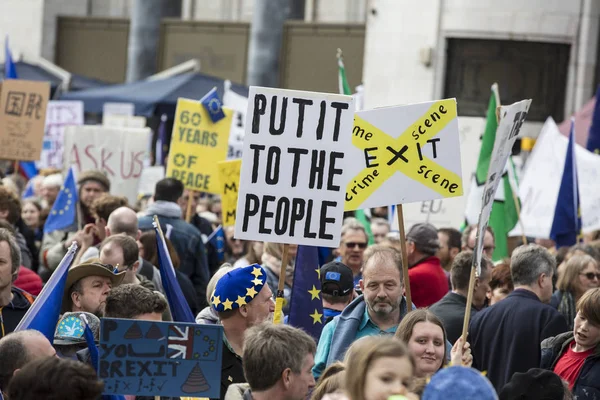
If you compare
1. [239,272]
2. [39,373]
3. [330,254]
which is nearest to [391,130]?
[239,272]

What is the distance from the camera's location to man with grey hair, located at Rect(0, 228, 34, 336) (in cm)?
683

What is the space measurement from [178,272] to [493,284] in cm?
244

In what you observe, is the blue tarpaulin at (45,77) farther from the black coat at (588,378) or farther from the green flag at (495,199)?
the black coat at (588,378)

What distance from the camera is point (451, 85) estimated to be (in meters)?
23.4

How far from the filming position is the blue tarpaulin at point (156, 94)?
24547 mm

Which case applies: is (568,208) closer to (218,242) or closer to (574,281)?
(218,242)

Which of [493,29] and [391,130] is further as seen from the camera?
[493,29]

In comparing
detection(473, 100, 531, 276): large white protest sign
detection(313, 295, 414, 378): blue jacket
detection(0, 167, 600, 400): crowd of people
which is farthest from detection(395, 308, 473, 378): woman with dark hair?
detection(313, 295, 414, 378): blue jacket

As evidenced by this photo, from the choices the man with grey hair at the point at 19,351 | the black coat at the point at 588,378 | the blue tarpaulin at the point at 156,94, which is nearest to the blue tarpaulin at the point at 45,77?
the blue tarpaulin at the point at 156,94

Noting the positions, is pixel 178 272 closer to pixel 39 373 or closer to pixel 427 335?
pixel 427 335

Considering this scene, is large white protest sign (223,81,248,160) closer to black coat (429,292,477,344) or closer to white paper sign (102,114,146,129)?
white paper sign (102,114,146,129)

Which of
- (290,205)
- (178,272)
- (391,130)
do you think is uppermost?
(391,130)

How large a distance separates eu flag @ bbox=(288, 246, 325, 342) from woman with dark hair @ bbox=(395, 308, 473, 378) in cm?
147

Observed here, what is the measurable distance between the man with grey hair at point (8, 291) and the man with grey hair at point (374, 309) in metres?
1.66
